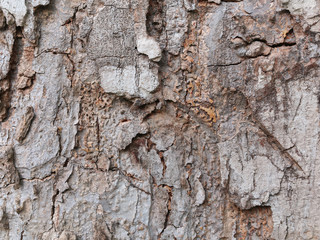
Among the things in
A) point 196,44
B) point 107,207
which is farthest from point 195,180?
point 196,44

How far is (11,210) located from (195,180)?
0.72m

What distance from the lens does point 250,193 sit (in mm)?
1083

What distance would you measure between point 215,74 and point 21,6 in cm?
76

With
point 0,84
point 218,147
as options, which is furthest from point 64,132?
point 218,147

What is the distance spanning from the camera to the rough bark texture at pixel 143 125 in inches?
41.8

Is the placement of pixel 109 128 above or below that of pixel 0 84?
below

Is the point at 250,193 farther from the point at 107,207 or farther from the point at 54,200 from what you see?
the point at 54,200

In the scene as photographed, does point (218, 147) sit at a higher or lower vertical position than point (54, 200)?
higher

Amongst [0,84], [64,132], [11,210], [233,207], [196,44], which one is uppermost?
[196,44]

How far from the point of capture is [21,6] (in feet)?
3.66

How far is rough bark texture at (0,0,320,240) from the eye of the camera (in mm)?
Result: 1062

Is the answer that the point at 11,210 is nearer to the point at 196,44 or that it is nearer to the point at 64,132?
the point at 64,132

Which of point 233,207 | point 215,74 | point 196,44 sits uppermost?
point 196,44

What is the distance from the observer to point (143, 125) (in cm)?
114
